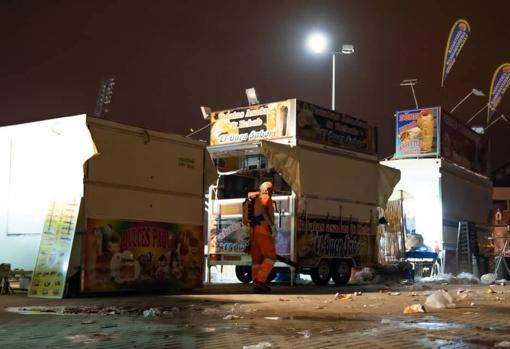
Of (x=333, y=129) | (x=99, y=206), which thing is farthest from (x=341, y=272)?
(x=99, y=206)

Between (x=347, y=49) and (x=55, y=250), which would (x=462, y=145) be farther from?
(x=55, y=250)

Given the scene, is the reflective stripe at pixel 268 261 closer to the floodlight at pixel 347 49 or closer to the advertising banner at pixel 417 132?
the advertising banner at pixel 417 132

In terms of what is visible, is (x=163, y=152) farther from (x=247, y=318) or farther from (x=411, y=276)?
(x=411, y=276)

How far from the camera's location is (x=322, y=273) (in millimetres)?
14891

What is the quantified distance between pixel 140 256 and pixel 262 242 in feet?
7.52

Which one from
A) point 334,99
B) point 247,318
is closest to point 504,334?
point 247,318

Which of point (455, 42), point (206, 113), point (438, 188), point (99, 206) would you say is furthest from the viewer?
point (455, 42)

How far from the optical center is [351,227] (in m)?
15.6

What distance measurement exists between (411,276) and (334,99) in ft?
25.1

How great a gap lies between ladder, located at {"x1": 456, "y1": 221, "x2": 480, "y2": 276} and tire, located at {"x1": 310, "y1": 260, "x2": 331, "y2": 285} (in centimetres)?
707

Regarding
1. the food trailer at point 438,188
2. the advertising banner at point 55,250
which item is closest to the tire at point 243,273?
the food trailer at point 438,188

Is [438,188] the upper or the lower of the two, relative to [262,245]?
upper

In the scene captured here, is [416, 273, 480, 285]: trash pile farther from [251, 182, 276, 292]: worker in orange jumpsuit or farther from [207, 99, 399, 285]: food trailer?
[251, 182, 276, 292]: worker in orange jumpsuit

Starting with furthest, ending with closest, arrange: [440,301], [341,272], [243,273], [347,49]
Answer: [347,49] → [243,273] → [341,272] → [440,301]
